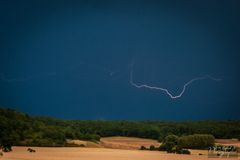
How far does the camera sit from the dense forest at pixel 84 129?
5.75 metres

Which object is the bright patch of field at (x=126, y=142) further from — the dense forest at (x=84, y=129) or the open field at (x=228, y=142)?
the open field at (x=228, y=142)

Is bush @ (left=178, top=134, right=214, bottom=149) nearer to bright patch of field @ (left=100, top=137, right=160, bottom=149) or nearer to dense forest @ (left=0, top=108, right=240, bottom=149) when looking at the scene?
dense forest @ (left=0, top=108, right=240, bottom=149)

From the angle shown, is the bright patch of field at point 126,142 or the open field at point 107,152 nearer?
the open field at point 107,152

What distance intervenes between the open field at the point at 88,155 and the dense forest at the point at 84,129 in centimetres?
13

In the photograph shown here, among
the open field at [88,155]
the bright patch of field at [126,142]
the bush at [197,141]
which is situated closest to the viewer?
the open field at [88,155]

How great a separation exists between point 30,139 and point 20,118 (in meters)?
0.28

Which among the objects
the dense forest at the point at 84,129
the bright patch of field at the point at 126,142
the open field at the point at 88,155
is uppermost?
the dense forest at the point at 84,129

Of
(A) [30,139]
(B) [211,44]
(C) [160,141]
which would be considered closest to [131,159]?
(C) [160,141]

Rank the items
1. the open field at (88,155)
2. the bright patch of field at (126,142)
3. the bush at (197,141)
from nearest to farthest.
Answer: the open field at (88,155), the bush at (197,141), the bright patch of field at (126,142)

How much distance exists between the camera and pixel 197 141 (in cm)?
565

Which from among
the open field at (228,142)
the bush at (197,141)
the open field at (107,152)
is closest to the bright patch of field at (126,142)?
the open field at (107,152)

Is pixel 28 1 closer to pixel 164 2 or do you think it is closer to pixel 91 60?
pixel 91 60

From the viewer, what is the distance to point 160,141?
572 cm

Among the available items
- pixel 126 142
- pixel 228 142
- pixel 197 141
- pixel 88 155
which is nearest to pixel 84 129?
pixel 88 155
